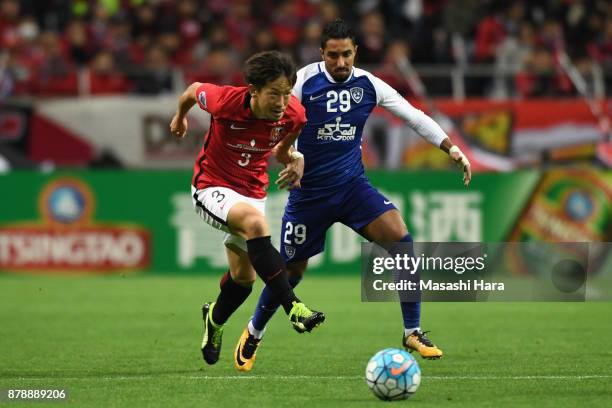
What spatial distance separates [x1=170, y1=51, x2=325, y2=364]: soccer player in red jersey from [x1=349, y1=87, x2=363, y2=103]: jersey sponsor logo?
704mm

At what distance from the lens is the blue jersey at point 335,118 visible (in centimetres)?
910

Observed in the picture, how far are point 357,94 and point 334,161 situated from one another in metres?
0.51

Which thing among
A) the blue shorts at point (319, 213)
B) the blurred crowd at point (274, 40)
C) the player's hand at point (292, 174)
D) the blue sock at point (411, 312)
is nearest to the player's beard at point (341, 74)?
the blue shorts at point (319, 213)

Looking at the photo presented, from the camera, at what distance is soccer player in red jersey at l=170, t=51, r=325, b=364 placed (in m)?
8.04

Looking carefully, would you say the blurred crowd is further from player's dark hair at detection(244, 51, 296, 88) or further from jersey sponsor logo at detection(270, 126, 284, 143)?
player's dark hair at detection(244, 51, 296, 88)

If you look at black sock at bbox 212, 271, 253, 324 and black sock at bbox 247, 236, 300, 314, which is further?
black sock at bbox 212, 271, 253, 324

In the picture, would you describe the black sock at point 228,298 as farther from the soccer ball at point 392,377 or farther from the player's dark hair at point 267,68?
the soccer ball at point 392,377

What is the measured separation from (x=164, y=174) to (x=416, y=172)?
3.57 meters

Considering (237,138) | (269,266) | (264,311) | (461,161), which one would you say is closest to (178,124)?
(237,138)

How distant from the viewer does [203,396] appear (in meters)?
7.54

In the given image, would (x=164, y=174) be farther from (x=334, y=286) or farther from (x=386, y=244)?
(x=386, y=244)

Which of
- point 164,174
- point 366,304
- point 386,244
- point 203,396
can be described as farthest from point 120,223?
point 203,396

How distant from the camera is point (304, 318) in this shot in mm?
7594

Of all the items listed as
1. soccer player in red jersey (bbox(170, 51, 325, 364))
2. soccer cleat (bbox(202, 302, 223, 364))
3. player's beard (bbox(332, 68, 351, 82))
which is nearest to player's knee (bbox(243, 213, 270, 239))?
soccer player in red jersey (bbox(170, 51, 325, 364))
